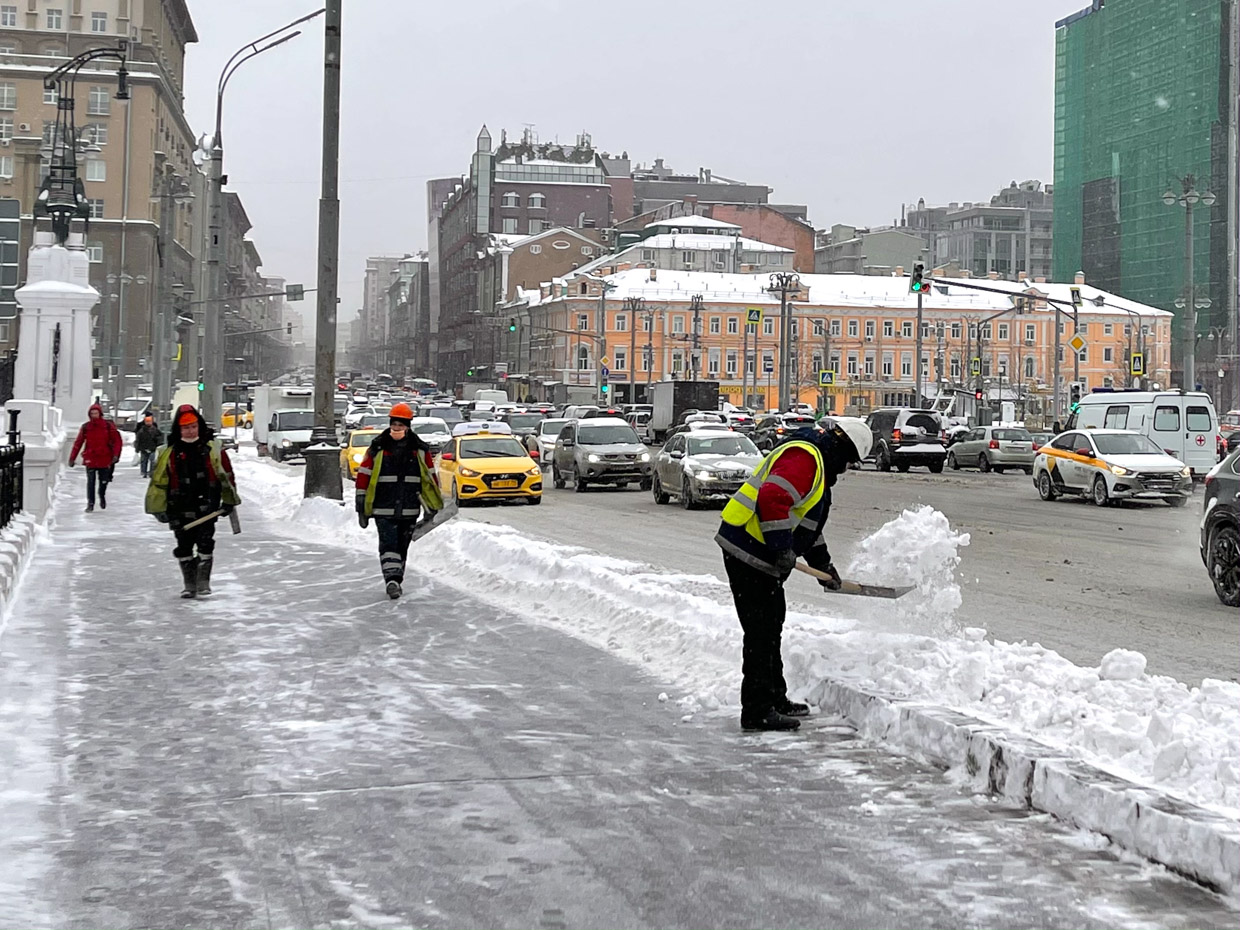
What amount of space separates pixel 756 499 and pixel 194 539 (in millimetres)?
7257

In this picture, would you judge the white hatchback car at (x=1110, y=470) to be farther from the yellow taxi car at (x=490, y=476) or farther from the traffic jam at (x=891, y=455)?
the yellow taxi car at (x=490, y=476)

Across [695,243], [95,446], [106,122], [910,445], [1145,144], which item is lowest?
[95,446]

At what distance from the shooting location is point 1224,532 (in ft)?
44.9

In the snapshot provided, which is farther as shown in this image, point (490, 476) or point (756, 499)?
point (490, 476)

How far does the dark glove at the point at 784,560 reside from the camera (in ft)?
25.8

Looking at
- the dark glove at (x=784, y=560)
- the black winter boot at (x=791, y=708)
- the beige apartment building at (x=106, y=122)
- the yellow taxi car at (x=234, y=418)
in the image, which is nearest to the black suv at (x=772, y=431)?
the yellow taxi car at (x=234, y=418)

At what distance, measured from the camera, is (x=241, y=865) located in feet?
18.6

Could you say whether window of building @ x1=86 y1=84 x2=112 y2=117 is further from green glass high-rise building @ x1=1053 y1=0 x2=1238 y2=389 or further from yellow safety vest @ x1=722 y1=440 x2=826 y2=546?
yellow safety vest @ x1=722 y1=440 x2=826 y2=546

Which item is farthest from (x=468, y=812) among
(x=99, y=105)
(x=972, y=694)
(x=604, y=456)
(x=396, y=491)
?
(x=99, y=105)

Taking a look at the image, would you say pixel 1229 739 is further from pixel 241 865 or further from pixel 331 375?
pixel 331 375

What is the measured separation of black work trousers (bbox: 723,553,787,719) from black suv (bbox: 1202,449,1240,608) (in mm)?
6912

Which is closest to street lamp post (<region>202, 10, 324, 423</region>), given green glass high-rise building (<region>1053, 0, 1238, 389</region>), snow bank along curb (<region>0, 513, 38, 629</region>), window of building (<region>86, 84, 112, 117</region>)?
snow bank along curb (<region>0, 513, 38, 629</region>)

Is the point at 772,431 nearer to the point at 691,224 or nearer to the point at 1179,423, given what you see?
the point at 1179,423

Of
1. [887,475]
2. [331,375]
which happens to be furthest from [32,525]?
[887,475]
